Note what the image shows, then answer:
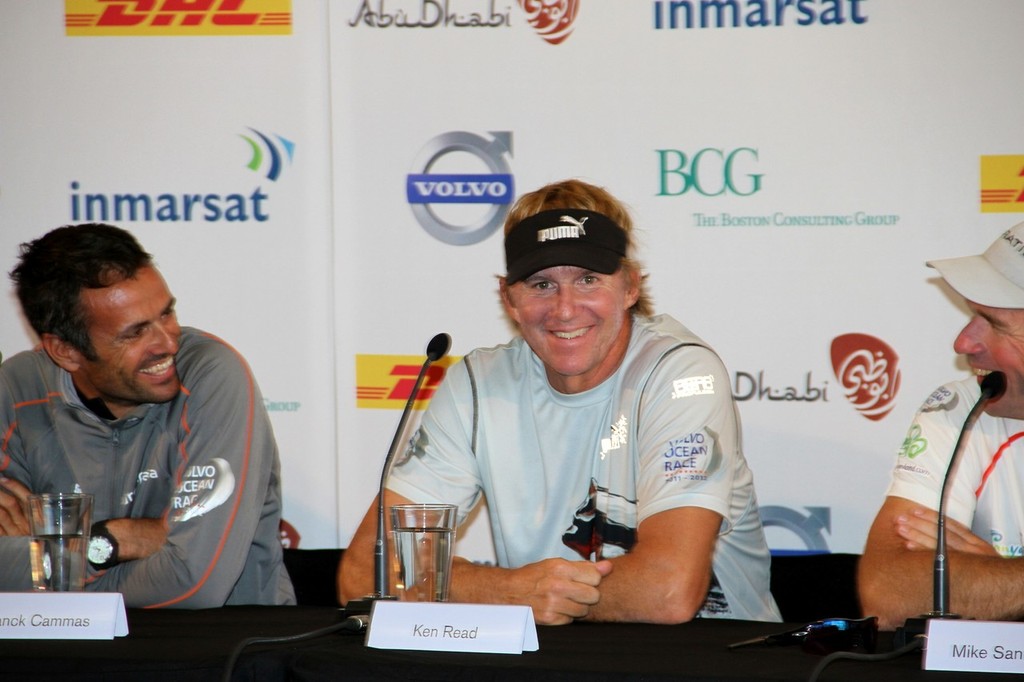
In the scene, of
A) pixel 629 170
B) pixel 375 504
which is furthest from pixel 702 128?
pixel 375 504

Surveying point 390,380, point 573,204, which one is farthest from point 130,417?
point 573,204

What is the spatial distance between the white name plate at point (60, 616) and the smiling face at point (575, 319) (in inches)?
41.6

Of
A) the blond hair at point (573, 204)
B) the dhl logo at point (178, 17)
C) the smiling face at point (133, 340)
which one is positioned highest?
the dhl logo at point (178, 17)

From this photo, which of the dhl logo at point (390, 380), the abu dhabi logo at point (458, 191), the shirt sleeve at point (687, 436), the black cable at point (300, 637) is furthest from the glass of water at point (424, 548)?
the abu dhabi logo at point (458, 191)

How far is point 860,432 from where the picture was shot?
10.1 ft

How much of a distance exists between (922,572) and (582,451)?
0.73 metres

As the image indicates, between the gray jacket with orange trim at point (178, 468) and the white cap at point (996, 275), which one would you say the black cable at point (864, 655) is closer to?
the white cap at point (996, 275)

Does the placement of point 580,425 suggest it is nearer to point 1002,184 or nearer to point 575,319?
point 575,319

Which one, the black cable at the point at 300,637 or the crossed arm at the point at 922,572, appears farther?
the crossed arm at the point at 922,572

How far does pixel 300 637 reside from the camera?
5.05 ft

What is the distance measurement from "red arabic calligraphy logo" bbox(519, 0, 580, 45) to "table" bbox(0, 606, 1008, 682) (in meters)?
2.03

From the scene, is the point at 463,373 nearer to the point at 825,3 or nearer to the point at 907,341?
the point at 907,341

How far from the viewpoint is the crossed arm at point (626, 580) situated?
1782 mm

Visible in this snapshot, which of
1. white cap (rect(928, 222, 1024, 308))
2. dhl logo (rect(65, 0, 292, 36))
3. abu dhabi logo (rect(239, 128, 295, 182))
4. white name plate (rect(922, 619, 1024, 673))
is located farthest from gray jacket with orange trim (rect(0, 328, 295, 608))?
white cap (rect(928, 222, 1024, 308))
